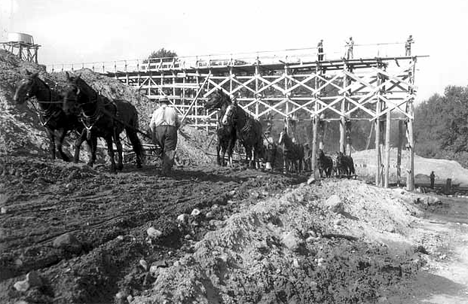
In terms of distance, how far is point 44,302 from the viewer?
16.5ft

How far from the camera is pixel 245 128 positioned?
1888cm

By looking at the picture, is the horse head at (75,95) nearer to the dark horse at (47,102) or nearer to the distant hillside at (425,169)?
the dark horse at (47,102)

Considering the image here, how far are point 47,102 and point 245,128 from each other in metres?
8.66

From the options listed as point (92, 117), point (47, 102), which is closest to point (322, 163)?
point (92, 117)

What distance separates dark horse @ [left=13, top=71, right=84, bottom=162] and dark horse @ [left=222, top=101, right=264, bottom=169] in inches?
236

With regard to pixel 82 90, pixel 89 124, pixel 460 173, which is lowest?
pixel 460 173

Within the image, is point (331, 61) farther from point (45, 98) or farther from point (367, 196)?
point (45, 98)

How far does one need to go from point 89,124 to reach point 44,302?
744cm

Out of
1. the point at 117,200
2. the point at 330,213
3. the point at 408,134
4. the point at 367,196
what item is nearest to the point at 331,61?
the point at 408,134

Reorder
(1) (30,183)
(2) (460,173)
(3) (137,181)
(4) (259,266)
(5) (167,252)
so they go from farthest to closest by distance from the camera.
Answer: (2) (460,173) < (3) (137,181) < (1) (30,183) < (4) (259,266) < (5) (167,252)

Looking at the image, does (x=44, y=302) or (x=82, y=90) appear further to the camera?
(x=82, y=90)

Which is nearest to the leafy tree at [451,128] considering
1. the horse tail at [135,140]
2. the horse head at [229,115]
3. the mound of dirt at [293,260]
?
the horse head at [229,115]

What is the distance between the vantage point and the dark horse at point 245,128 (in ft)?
57.3

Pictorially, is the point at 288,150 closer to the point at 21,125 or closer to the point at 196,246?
the point at 21,125
